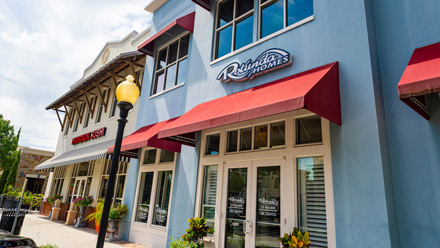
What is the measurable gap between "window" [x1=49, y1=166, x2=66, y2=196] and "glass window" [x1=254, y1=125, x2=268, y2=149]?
17.2m

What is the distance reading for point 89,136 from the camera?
16.0 metres

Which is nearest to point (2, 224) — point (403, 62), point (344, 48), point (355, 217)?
point (355, 217)

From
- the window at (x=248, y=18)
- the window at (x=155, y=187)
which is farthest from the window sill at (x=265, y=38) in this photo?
the window at (x=155, y=187)

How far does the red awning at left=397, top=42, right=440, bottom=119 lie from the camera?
3664 mm

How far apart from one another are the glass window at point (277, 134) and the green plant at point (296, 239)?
192 centimetres

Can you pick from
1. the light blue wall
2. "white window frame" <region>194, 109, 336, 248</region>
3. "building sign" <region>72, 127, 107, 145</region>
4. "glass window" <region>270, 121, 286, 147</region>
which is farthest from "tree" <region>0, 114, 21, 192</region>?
the light blue wall

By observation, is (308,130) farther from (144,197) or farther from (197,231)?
(144,197)

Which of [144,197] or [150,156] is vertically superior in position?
[150,156]

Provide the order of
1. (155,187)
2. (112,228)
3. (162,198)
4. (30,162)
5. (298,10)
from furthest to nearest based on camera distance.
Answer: (30,162) → (112,228) → (155,187) → (162,198) → (298,10)

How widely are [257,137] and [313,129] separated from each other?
152cm

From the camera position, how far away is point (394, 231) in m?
4.38

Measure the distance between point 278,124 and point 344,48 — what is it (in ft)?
7.02

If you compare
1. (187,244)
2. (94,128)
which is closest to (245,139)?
(187,244)

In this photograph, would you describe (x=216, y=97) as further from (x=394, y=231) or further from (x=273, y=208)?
(x=394, y=231)
